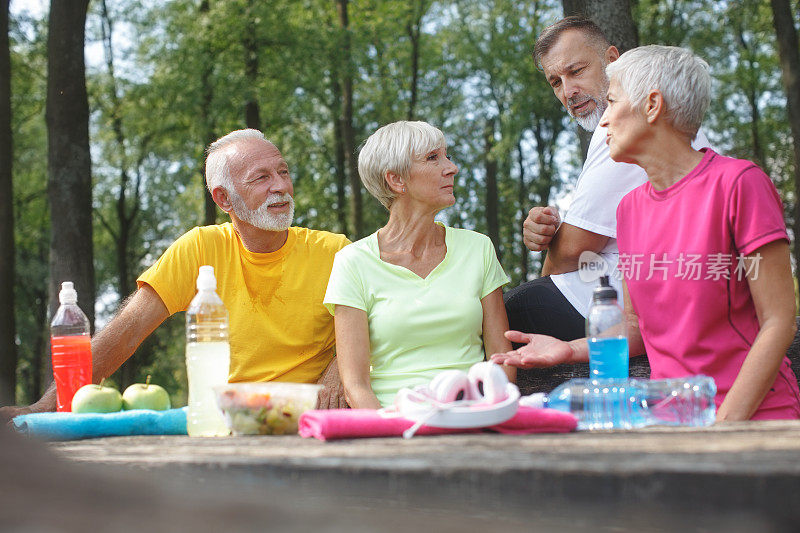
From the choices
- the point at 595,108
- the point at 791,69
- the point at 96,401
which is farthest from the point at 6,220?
the point at 791,69

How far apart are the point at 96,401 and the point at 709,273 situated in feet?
6.35

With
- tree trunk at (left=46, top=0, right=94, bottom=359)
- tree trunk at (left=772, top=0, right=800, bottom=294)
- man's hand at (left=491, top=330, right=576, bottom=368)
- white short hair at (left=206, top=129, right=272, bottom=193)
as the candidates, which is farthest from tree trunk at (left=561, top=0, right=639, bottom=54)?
tree trunk at (left=772, top=0, right=800, bottom=294)

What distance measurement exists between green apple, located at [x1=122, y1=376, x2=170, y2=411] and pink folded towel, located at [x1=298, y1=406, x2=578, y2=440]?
90 centimetres

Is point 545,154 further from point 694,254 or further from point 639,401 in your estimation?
point 639,401

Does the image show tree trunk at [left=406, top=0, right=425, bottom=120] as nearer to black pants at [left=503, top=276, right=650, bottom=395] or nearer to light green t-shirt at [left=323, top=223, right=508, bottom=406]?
black pants at [left=503, top=276, right=650, bottom=395]

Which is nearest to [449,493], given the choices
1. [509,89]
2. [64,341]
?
[64,341]

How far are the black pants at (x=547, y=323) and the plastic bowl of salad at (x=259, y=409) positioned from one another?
6.09 ft

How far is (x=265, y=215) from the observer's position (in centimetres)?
394

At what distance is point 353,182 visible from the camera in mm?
16422

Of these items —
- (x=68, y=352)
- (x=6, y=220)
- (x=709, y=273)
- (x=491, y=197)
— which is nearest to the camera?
(x=709, y=273)

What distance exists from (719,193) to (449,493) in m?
1.90

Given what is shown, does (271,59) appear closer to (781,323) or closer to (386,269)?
(386,269)

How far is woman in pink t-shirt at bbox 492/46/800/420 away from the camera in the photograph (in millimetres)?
2539

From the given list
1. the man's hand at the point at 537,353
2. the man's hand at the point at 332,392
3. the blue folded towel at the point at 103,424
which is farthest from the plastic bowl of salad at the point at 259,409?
the man's hand at the point at 332,392
